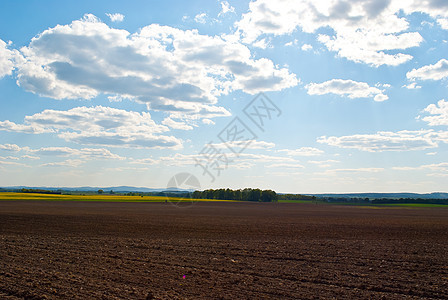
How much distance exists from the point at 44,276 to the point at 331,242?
1578 cm

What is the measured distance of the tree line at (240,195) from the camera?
472 ft

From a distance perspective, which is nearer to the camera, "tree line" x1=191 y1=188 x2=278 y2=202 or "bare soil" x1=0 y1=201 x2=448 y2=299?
"bare soil" x1=0 y1=201 x2=448 y2=299

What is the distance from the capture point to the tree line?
5659 inches

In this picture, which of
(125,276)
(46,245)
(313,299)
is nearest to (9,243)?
(46,245)

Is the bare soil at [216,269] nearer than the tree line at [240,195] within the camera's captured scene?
Yes

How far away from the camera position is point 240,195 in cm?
14700

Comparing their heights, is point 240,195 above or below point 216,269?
below

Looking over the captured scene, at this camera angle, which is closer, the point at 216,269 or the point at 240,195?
the point at 216,269

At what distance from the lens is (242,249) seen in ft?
59.6

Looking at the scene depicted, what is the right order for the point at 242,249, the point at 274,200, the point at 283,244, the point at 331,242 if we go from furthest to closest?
the point at 274,200 < the point at 331,242 < the point at 283,244 < the point at 242,249

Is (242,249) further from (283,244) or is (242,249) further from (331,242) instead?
(331,242)

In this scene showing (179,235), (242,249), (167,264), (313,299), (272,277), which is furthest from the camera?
(179,235)

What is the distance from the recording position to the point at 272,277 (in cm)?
1228

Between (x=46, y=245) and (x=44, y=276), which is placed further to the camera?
(x=46, y=245)
